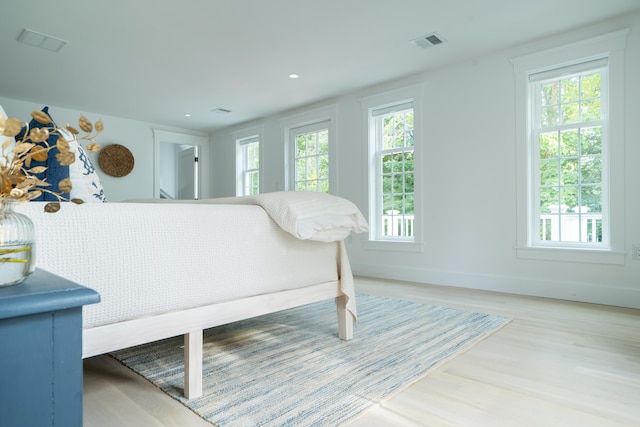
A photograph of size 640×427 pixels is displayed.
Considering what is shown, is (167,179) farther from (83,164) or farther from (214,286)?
(214,286)

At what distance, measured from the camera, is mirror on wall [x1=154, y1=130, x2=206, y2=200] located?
6.31m

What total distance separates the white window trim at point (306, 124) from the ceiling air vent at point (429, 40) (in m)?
1.63

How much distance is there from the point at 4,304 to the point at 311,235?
1331 mm

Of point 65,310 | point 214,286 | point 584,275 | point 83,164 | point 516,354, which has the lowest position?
point 516,354

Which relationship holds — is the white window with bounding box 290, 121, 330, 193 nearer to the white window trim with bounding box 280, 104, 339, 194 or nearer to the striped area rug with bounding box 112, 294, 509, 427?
the white window trim with bounding box 280, 104, 339, 194

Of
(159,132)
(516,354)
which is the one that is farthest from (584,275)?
(159,132)

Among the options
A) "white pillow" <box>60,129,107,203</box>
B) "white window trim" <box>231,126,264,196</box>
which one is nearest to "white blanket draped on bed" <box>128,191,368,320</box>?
"white pillow" <box>60,129,107,203</box>

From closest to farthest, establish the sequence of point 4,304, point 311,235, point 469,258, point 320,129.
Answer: point 4,304
point 311,235
point 469,258
point 320,129

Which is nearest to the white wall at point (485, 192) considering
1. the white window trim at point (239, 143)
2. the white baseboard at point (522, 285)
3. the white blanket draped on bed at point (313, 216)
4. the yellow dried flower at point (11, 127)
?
the white baseboard at point (522, 285)

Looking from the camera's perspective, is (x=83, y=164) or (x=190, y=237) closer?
(x=190, y=237)

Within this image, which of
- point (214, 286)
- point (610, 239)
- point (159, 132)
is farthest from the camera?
point (159, 132)

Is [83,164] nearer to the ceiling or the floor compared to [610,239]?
nearer to the ceiling

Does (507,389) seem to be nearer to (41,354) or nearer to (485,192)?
(41,354)

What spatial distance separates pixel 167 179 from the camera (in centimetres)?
748
